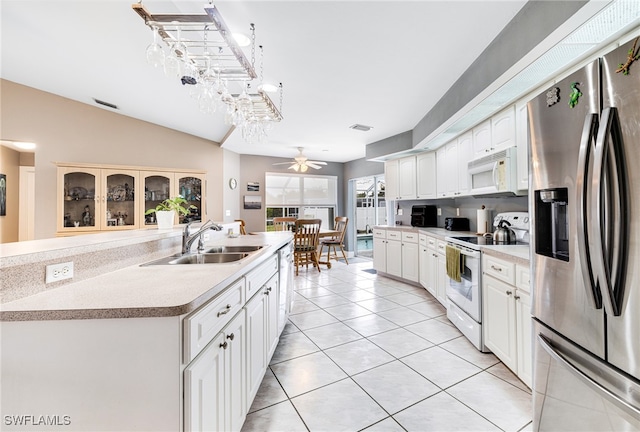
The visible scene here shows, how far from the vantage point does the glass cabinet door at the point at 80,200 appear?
402 cm

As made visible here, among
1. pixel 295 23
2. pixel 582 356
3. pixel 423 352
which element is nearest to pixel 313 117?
pixel 295 23

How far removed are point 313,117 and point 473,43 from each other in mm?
2202

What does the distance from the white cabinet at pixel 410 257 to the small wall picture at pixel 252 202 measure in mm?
3581

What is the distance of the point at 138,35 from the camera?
7.80 ft

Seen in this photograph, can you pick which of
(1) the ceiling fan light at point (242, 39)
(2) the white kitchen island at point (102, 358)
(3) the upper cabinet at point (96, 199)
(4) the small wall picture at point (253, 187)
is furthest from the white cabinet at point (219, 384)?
(4) the small wall picture at point (253, 187)

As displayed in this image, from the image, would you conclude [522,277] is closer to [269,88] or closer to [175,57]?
[175,57]

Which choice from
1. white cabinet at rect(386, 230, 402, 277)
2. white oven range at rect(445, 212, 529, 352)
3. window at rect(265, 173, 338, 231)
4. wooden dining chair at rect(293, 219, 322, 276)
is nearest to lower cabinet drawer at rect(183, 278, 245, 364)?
white oven range at rect(445, 212, 529, 352)

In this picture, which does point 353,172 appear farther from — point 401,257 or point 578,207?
point 578,207

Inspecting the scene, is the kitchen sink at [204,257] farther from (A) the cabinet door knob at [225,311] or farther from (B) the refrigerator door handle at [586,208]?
(B) the refrigerator door handle at [586,208]

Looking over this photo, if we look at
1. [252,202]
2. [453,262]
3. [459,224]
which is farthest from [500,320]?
[252,202]

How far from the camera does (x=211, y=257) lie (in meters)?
2.11

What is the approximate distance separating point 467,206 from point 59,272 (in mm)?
4178

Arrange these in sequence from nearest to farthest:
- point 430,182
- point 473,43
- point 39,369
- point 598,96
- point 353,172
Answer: point 39,369
point 598,96
point 473,43
point 430,182
point 353,172

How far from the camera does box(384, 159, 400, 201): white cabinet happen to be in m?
5.00
